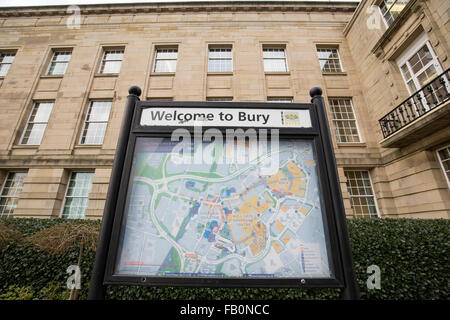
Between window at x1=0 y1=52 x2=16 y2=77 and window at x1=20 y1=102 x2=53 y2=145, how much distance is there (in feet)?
13.3

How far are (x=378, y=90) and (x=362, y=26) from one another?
4570 millimetres

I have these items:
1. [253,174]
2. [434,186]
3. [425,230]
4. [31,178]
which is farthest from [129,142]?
[31,178]

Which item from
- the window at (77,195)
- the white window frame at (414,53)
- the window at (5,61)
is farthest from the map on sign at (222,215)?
the window at (5,61)

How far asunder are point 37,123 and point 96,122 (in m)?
3.74

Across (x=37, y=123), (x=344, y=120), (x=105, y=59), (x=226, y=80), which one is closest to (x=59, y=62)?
(x=105, y=59)

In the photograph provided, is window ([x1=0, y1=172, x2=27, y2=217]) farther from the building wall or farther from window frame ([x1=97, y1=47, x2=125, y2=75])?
the building wall

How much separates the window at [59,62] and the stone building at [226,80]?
9 cm

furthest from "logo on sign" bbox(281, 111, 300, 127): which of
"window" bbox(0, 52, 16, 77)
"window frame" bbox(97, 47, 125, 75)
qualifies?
"window" bbox(0, 52, 16, 77)

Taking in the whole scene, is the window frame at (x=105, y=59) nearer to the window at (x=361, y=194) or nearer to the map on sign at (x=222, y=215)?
the map on sign at (x=222, y=215)

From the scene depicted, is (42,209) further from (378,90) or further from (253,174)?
(378,90)

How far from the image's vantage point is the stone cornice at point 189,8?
1384 centimetres

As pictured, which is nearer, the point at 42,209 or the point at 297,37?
the point at 42,209

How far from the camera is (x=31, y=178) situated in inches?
410
